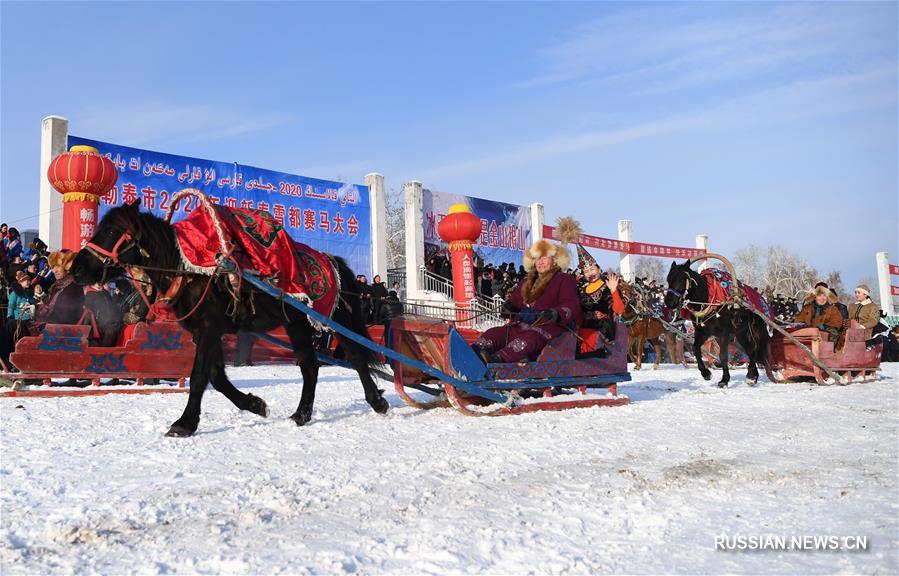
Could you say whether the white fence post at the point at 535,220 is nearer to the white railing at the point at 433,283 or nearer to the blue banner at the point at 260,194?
the white railing at the point at 433,283

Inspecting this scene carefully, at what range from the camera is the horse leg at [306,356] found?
21.4 ft

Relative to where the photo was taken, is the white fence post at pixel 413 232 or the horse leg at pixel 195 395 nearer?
the horse leg at pixel 195 395

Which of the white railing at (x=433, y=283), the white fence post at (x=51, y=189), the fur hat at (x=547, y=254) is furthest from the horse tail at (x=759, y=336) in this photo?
the white fence post at (x=51, y=189)

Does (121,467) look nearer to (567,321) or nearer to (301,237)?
(567,321)

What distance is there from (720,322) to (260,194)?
12391 millimetres

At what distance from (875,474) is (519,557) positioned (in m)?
2.80

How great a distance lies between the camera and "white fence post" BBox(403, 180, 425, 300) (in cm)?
2258

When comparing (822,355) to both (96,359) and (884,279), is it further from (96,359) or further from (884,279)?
(884,279)

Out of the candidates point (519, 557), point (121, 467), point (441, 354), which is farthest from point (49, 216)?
point (519, 557)

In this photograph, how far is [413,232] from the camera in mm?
22781

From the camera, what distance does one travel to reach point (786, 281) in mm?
54875

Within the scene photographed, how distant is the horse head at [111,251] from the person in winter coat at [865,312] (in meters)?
11.6

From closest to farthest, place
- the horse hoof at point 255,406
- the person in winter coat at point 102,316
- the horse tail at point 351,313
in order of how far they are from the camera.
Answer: the horse hoof at point 255,406
the horse tail at point 351,313
the person in winter coat at point 102,316

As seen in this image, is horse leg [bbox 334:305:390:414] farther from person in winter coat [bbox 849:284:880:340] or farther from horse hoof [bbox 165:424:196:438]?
person in winter coat [bbox 849:284:880:340]
